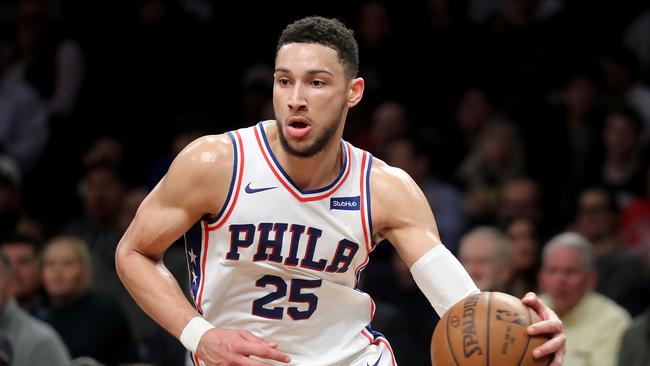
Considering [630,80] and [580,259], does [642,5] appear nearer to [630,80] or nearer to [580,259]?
[630,80]

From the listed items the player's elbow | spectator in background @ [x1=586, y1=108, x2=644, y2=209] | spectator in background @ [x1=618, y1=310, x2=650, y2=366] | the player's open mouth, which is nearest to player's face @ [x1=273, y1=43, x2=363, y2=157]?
the player's open mouth

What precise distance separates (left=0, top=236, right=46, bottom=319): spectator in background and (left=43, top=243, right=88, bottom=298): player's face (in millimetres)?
122

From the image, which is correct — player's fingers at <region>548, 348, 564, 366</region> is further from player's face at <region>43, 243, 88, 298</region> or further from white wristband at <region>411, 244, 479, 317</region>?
player's face at <region>43, 243, 88, 298</region>

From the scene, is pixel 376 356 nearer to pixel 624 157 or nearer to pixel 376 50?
pixel 624 157

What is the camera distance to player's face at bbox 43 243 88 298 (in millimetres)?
7945

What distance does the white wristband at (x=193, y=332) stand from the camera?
13.7ft

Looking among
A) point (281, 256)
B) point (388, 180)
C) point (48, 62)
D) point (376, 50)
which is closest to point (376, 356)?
point (281, 256)

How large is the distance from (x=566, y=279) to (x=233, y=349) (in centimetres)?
376

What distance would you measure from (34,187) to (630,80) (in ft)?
17.3

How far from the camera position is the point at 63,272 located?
7965 mm

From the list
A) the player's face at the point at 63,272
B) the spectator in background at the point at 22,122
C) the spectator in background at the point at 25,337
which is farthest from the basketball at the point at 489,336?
the spectator in background at the point at 22,122

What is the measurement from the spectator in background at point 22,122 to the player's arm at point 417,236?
6.47 m

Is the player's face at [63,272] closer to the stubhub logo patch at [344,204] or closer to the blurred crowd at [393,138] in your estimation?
the blurred crowd at [393,138]

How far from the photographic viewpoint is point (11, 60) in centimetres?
1109
